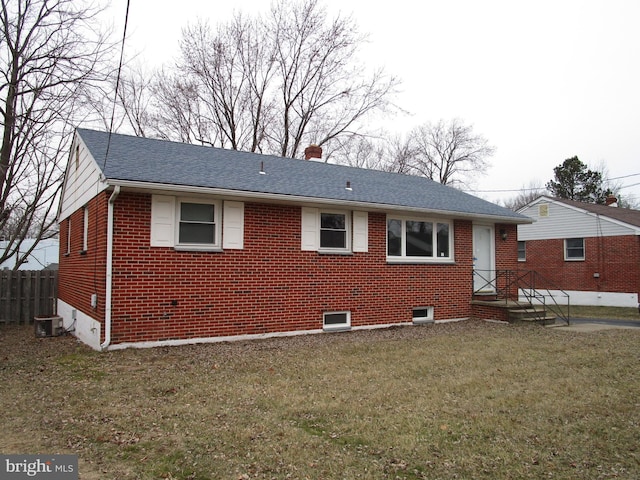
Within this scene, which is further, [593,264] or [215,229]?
[593,264]

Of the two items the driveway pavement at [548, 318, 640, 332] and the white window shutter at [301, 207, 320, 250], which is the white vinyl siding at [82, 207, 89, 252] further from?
the driveway pavement at [548, 318, 640, 332]

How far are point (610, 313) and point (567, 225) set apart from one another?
586 cm

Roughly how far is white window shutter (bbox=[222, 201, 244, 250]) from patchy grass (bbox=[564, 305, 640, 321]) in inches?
473

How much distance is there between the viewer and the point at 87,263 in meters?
9.94

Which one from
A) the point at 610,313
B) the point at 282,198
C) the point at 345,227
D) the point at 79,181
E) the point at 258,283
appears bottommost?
the point at 610,313

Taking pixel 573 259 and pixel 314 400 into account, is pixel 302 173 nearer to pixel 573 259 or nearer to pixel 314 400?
pixel 314 400

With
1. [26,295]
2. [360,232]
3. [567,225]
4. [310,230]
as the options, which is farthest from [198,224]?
[567,225]

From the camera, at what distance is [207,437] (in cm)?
425

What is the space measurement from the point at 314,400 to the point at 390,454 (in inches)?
65.2

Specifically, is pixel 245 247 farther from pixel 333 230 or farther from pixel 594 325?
pixel 594 325

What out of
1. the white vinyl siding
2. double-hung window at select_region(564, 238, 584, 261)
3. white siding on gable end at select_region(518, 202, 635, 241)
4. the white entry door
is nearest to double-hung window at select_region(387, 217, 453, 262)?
the white entry door

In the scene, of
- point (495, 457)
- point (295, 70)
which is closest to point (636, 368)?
point (495, 457)

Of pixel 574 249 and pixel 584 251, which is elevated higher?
pixel 574 249

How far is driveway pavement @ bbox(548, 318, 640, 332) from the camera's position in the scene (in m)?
11.7
